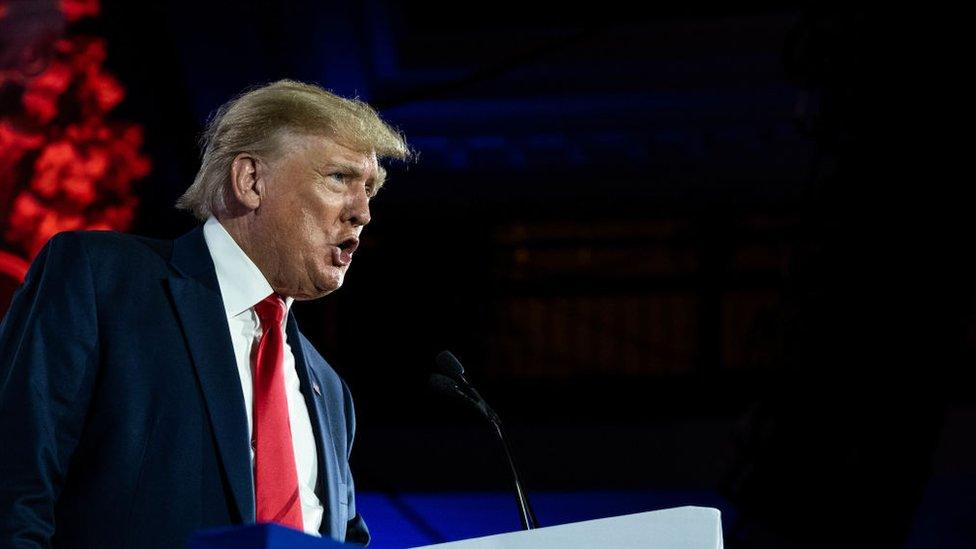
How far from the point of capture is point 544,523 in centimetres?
279

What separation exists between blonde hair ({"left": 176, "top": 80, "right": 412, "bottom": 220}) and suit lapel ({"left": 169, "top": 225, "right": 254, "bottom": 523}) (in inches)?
5.6

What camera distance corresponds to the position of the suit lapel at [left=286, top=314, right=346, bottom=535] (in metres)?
1.41

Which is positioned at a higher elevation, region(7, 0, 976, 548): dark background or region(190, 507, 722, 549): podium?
region(190, 507, 722, 549): podium

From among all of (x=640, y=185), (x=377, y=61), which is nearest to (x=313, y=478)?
(x=377, y=61)

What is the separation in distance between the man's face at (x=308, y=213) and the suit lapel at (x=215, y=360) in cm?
9

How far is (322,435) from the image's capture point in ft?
4.72

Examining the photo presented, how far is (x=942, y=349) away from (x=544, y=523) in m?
1.13

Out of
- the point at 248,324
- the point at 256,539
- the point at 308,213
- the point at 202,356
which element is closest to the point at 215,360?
the point at 202,356

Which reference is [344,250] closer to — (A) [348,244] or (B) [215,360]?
(A) [348,244]

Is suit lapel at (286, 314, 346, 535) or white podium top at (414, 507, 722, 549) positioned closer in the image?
white podium top at (414, 507, 722, 549)

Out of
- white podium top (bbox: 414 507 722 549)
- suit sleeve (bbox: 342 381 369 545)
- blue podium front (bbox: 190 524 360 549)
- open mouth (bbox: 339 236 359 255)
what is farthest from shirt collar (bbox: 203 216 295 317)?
blue podium front (bbox: 190 524 360 549)

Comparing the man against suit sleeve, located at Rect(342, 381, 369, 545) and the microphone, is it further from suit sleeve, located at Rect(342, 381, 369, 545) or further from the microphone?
the microphone

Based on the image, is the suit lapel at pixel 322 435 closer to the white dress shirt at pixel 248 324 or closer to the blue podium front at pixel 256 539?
the white dress shirt at pixel 248 324

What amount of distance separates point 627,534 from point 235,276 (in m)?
0.69
